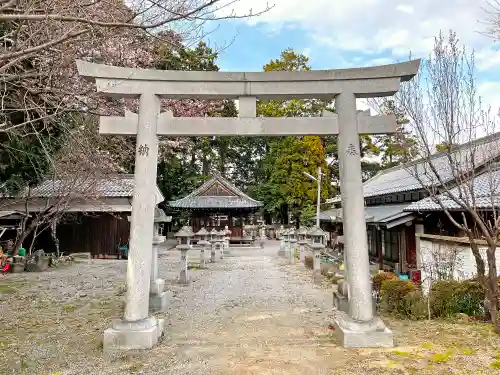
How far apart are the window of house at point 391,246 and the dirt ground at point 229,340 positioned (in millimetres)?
6967

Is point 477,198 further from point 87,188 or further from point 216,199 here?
point 216,199

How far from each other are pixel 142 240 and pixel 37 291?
6556 mm

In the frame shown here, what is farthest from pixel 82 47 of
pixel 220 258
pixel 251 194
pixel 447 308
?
pixel 251 194

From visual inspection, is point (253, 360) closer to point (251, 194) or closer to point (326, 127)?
point (326, 127)

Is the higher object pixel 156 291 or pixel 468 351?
pixel 156 291

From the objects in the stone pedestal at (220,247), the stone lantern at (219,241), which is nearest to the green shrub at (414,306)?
the stone lantern at (219,241)

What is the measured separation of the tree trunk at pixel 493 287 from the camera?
15.8 feet

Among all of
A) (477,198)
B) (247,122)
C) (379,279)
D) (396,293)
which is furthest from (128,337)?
(477,198)

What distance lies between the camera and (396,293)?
611cm

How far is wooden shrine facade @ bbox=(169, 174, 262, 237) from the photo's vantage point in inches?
1043

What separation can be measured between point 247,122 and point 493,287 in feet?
13.4

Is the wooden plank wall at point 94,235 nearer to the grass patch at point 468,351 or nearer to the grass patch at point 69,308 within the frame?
the grass patch at point 69,308

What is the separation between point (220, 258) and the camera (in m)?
18.5

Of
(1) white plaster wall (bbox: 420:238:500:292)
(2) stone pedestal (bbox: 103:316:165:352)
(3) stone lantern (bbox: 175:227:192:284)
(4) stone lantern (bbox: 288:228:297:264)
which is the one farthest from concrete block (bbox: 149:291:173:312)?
(4) stone lantern (bbox: 288:228:297:264)
